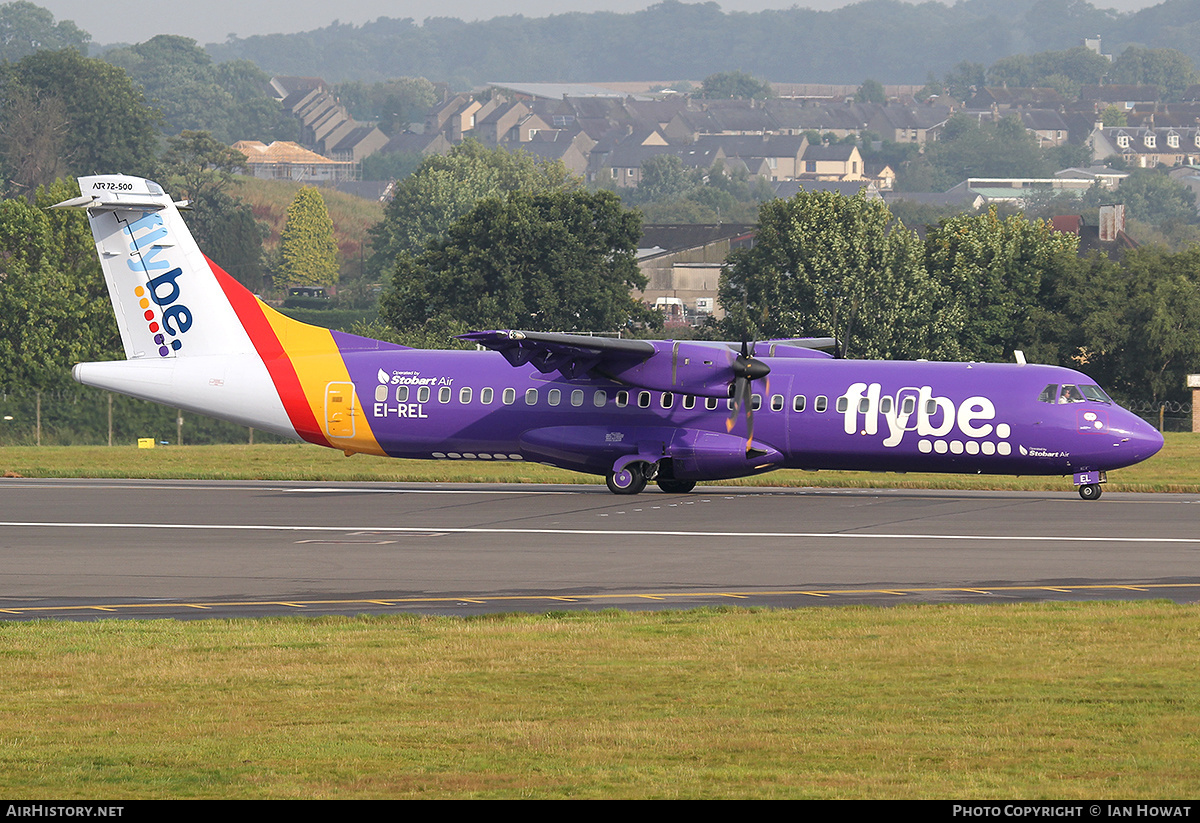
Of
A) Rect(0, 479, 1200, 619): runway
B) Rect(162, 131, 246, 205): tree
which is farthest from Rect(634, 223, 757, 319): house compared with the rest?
Rect(0, 479, 1200, 619): runway

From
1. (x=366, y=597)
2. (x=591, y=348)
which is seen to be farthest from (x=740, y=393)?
→ (x=366, y=597)

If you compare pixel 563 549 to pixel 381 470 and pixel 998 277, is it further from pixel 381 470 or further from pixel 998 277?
pixel 998 277

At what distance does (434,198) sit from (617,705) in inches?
5960

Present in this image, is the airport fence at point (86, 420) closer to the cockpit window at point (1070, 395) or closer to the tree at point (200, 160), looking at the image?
the cockpit window at point (1070, 395)

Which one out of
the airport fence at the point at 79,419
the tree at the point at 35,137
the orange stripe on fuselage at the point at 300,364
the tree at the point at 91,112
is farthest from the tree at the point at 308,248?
the orange stripe on fuselage at the point at 300,364

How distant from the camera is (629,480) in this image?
36.2 metres

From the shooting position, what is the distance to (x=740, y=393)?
114 feet

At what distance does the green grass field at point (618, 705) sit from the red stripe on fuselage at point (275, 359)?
1818 cm

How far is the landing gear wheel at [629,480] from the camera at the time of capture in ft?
119

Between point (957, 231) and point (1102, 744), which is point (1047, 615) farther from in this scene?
point (957, 231)

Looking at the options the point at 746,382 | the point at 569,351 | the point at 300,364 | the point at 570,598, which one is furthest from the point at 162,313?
the point at 570,598

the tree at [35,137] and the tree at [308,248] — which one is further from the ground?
the tree at [35,137]

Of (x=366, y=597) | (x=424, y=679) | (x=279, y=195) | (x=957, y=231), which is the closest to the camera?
(x=424, y=679)

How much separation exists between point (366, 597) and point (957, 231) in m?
63.9
